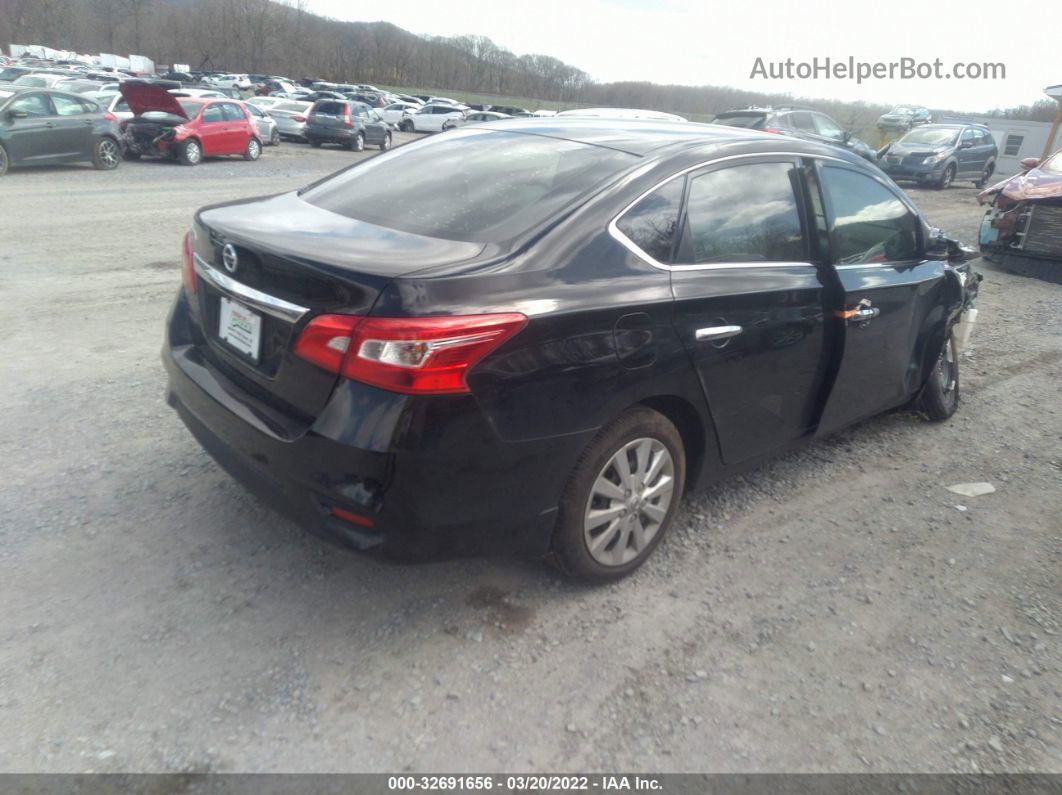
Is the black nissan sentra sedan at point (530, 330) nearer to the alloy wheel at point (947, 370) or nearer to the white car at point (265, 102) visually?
the alloy wheel at point (947, 370)

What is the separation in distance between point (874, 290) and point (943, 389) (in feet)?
4.92

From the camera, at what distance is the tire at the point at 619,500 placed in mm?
2840

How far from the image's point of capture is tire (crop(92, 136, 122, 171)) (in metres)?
15.2

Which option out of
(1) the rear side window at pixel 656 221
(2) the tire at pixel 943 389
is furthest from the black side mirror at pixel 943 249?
(1) the rear side window at pixel 656 221

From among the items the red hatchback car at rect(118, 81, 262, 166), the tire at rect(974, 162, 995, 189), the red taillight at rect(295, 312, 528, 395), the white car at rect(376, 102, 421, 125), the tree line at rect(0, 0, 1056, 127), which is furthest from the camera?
the tree line at rect(0, 0, 1056, 127)

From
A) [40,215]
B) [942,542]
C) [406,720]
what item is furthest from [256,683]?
[40,215]

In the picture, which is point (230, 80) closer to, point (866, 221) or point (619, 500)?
point (866, 221)

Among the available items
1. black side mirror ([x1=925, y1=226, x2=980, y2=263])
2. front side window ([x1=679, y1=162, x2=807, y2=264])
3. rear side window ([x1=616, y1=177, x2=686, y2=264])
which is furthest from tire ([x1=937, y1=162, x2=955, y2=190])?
rear side window ([x1=616, y1=177, x2=686, y2=264])

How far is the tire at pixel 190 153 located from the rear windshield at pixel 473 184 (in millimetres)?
15694

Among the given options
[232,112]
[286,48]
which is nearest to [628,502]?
[232,112]

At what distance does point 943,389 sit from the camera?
5.00 metres

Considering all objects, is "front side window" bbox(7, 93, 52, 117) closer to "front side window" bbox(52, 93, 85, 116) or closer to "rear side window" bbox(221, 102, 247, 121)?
"front side window" bbox(52, 93, 85, 116)

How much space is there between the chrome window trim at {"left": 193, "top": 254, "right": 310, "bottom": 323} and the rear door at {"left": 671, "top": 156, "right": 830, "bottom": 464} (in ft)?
4.42

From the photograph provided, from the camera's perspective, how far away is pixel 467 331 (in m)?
2.38
